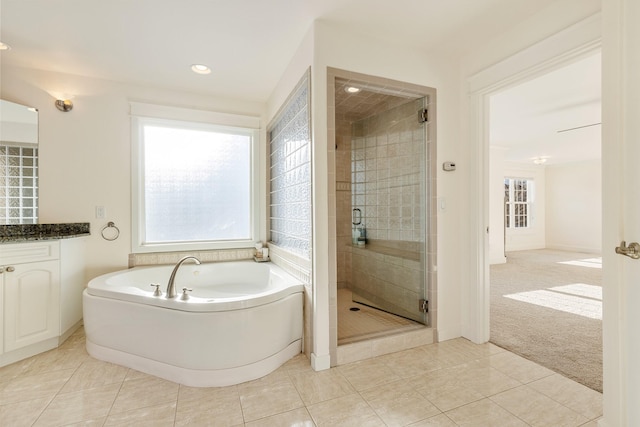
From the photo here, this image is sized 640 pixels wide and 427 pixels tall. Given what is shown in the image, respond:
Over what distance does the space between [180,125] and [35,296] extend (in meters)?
1.97

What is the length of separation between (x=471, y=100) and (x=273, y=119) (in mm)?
1959

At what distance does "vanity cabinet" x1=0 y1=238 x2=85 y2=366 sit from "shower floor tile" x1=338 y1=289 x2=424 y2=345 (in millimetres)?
2343

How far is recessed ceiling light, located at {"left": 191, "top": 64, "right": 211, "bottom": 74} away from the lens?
8.46ft

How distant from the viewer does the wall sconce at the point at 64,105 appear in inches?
104


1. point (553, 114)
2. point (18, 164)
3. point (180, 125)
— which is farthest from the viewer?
point (553, 114)

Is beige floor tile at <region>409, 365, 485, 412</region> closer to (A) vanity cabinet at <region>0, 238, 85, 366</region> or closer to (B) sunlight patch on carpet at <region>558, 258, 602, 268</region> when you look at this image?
(A) vanity cabinet at <region>0, 238, 85, 366</region>

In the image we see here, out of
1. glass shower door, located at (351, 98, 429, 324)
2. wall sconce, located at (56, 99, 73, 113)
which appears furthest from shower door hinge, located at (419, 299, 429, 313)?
wall sconce, located at (56, 99, 73, 113)

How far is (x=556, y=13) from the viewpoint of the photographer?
6.04 feet

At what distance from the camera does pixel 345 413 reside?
1.59 meters

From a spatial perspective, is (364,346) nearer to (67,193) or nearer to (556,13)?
(556,13)

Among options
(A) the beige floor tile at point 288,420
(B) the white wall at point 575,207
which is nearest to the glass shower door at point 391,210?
(A) the beige floor tile at point 288,420

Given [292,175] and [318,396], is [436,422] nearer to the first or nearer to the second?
[318,396]

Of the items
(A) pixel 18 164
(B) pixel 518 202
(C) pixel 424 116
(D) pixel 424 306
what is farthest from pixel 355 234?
(B) pixel 518 202

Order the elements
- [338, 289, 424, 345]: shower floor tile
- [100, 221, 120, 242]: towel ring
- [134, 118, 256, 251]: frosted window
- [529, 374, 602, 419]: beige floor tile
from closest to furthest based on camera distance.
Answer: [529, 374, 602, 419]: beige floor tile < [338, 289, 424, 345]: shower floor tile < [100, 221, 120, 242]: towel ring < [134, 118, 256, 251]: frosted window
